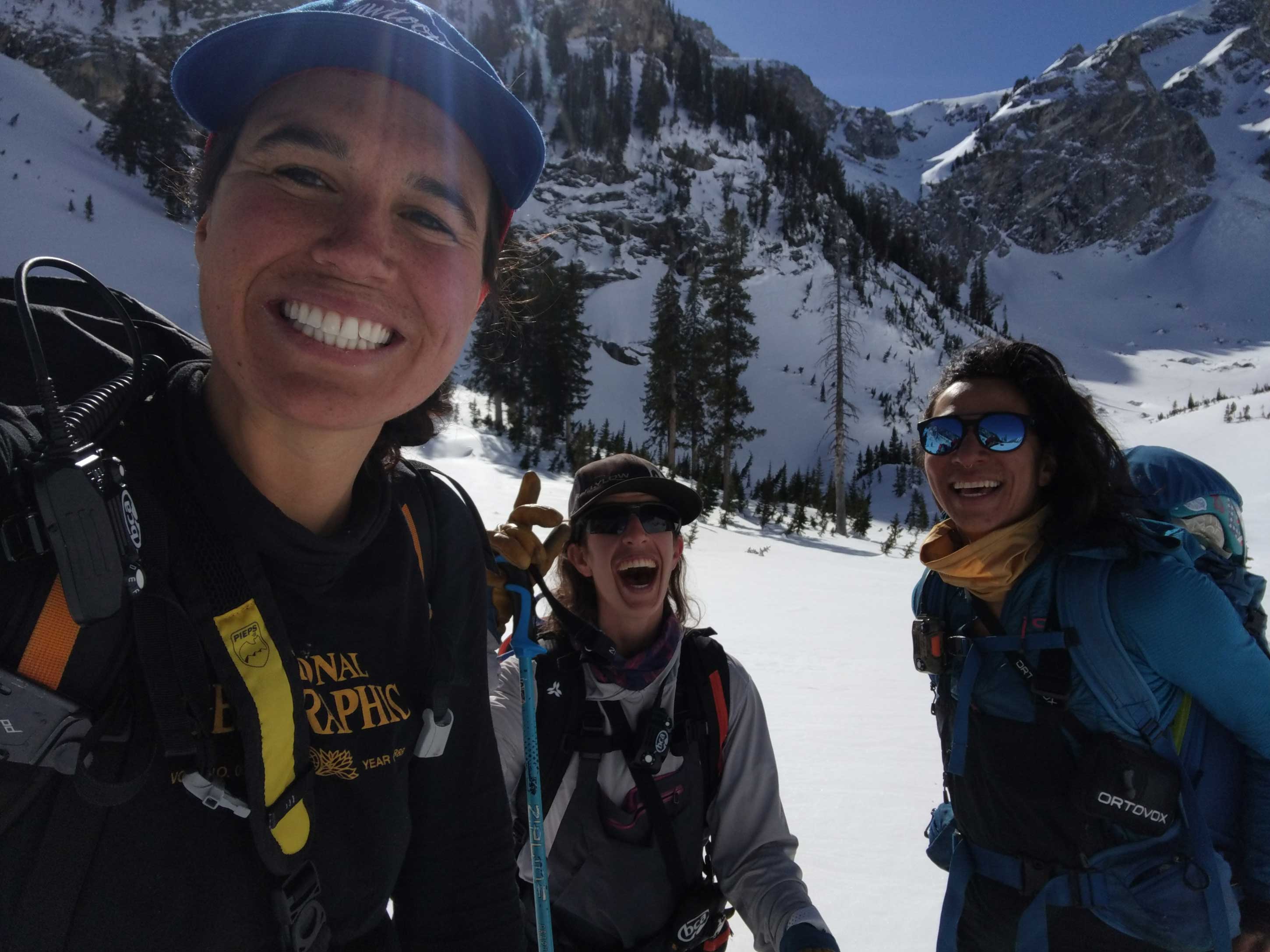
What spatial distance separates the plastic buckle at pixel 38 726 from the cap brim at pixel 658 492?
1828mm

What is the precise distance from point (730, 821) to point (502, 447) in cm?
1931

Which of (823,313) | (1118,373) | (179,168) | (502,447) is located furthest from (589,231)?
(179,168)

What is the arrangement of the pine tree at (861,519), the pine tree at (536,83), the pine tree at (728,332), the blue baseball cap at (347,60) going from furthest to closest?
1. the pine tree at (536,83)
2. the pine tree at (728,332)
3. the pine tree at (861,519)
4. the blue baseball cap at (347,60)

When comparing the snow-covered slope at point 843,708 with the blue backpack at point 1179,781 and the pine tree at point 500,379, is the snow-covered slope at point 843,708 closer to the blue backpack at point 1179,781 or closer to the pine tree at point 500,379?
the blue backpack at point 1179,781

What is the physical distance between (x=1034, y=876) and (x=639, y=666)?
1.44m

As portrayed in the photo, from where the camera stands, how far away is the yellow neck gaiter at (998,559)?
7.30ft

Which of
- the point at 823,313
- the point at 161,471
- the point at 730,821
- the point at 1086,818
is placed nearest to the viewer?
the point at 161,471

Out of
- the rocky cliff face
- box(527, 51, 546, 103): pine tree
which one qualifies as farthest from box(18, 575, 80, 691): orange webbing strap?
the rocky cliff face

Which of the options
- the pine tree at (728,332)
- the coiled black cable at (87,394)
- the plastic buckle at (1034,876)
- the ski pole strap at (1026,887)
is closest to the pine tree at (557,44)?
the pine tree at (728,332)

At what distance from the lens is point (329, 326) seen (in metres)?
1.10

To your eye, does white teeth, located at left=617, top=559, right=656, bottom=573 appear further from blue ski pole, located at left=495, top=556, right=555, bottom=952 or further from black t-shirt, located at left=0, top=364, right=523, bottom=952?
black t-shirt, located at left=0, top=364, right=523, bottom=952

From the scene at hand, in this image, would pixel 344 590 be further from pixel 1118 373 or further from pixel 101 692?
pixel 1118 373

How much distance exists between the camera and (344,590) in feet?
4.21

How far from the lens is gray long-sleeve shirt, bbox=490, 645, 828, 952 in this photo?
1980 mm
